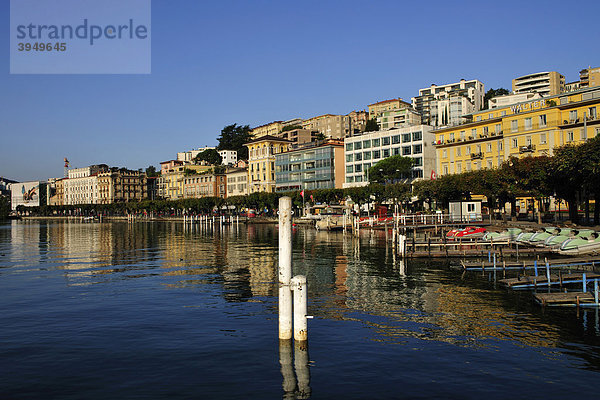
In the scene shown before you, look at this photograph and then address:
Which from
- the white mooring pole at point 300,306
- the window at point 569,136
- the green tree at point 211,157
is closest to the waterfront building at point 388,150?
the window at point 569,136

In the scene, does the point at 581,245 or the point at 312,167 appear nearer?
the point at 581,245

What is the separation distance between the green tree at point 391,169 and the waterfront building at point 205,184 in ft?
252

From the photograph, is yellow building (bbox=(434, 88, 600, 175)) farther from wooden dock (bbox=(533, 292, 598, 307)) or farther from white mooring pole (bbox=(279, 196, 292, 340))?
white mooring pole (bbox=(279, 196, 292, 340))

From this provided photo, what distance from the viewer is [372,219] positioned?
76.9m

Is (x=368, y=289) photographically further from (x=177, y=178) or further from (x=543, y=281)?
(x=177, y=178)

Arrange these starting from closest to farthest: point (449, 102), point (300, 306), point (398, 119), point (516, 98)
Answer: point (300, 306)
point (516, 98)
point (449, 102)
point (398, 119)

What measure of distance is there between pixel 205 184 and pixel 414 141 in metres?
89.4

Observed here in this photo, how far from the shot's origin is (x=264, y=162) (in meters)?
149

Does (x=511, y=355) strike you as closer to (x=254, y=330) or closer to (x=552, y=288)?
(x=254, y=330)

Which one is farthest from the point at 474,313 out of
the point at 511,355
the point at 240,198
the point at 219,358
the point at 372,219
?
the point at 240,198

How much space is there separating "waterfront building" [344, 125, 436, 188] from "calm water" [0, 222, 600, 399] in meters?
74.2

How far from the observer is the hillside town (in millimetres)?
72250

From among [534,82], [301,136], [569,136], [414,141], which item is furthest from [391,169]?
[534,82]

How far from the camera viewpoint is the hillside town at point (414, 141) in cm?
7225
